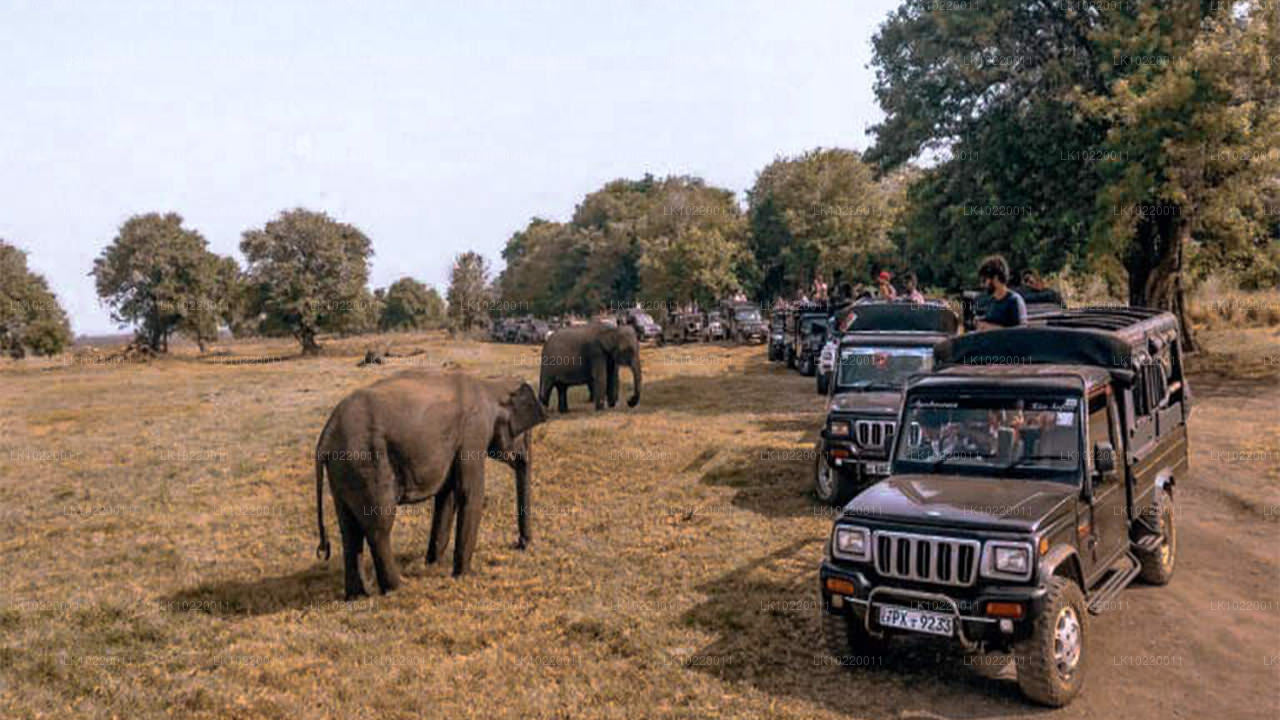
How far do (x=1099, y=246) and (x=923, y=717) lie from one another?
1858cm

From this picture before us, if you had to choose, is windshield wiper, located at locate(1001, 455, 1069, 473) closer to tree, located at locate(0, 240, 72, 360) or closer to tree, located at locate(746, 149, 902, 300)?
tree, located at locate(746, 149, 902, 300)

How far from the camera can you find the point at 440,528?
10.4m

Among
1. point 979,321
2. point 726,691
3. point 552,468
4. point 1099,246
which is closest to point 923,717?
point 726,691

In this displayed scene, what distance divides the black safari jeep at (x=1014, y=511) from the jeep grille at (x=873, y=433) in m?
2.35

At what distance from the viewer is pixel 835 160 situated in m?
61.7

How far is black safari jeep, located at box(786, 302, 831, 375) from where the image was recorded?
28109 millimetres

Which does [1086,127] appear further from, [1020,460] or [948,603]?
[948,603]

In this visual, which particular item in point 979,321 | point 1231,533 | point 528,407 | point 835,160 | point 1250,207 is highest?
point 835,160

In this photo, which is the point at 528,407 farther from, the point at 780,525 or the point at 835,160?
the point at 835,160

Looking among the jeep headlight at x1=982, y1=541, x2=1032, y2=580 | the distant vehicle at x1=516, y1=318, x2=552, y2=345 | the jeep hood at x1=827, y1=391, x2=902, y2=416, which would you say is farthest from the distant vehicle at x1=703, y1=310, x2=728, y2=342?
the jeep headlight at x1=982, y1=541, x2=1032, y2=580

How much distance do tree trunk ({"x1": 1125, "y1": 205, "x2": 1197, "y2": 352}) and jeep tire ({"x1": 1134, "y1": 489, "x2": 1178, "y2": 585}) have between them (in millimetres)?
16783

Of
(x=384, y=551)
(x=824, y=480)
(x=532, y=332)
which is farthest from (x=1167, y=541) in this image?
(x=532, y=332)

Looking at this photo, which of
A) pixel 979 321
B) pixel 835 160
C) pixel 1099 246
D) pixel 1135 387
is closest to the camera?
pixel 1135 387

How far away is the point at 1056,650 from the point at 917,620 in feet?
3.36
